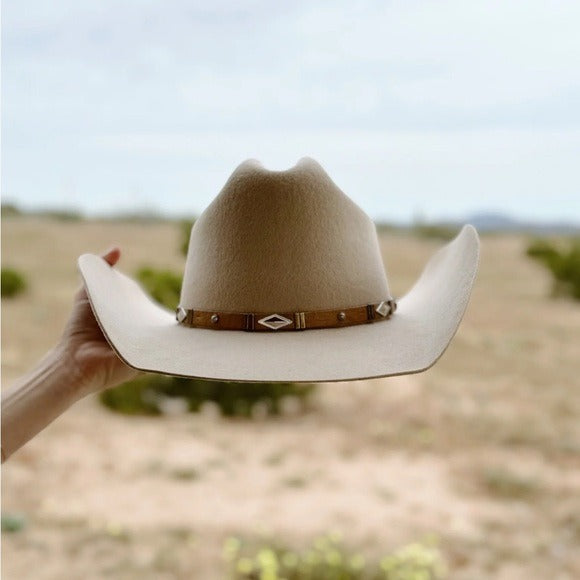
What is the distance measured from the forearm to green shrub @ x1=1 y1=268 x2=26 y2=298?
2.63 metres

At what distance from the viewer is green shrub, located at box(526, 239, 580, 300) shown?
3.61m

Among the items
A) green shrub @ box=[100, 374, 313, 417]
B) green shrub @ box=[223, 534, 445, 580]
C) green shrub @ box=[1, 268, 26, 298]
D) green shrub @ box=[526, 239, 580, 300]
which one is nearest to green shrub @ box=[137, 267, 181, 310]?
green shrub @ box=[100, 374, 313, 417]

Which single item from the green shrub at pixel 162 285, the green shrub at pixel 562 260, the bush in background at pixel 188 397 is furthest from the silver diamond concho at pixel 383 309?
the green shrub at pixel 562 260

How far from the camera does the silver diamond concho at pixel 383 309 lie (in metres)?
0.70

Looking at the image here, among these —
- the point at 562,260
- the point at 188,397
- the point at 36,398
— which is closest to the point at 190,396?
the point at 188,397

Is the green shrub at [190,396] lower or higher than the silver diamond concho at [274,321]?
lower

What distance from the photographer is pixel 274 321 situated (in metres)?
0.67

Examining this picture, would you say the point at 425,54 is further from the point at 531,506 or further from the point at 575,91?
the point at 531,506

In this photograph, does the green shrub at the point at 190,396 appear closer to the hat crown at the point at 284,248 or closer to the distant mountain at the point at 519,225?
the distant mountain at the point at 519,225

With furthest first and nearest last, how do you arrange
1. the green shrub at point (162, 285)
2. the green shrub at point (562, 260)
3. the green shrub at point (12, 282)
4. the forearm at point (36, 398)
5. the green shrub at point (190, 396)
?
the green shrub at point (562, 260)
the green shrub at point (12, 282)
the green shrub at point (190, 396)
the green shrub at point (162, 285)
the forearm at point (36, 398)

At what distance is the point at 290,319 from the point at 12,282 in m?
3.01

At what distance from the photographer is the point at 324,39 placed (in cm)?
153

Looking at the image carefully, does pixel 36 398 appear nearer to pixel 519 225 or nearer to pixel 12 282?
pixel 519 225

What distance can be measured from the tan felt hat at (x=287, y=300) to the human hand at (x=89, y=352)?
0.38 feet
